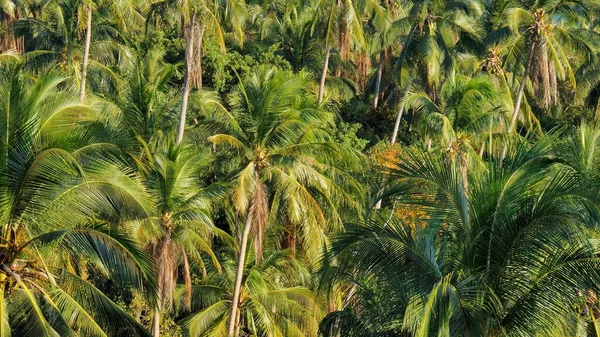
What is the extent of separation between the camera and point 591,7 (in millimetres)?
44469

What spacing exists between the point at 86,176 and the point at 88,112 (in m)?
1.51

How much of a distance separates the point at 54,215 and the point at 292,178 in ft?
34.4

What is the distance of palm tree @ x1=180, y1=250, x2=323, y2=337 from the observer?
80.8 feet

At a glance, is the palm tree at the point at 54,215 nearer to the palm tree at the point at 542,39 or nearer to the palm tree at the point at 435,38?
the palm tree at the point at 542,39

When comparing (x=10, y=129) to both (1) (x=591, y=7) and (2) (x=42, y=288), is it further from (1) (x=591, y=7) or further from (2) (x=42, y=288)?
(1) (x=591, y=7)

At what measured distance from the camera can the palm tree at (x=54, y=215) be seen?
41.2 feet

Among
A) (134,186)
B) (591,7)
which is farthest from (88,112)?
(591,7)

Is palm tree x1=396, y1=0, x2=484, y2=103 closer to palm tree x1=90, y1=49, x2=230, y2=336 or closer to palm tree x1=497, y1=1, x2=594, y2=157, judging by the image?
palm tree x1=497, y1=1, x2=594, y2=157

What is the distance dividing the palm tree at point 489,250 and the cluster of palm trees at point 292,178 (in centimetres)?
3

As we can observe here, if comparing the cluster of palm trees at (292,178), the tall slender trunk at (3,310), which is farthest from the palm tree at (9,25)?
the tall slender trunk at (3,310)

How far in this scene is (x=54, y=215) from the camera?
12.9 meters

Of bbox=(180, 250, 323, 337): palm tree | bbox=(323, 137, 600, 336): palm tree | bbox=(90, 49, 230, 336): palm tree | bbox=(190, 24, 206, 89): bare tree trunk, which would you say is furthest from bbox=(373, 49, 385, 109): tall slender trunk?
bbox=(323, 137, 600, 336): palm tree

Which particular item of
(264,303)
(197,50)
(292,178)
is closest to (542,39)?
(197,50)

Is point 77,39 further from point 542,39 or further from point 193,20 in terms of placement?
point 542,39
